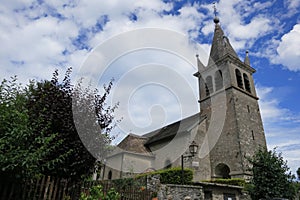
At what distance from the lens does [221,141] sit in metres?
21.0

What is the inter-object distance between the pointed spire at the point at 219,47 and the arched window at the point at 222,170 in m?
11.7

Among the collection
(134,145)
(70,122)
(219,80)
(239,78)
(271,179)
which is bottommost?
(271,179)

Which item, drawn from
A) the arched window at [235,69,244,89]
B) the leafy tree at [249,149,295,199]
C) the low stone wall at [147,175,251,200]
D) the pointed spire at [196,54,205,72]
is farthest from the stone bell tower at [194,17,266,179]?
the leafy tree at [249,149,295,199]

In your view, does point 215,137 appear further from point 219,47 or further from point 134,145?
point 219,47

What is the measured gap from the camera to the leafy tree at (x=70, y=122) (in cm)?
662

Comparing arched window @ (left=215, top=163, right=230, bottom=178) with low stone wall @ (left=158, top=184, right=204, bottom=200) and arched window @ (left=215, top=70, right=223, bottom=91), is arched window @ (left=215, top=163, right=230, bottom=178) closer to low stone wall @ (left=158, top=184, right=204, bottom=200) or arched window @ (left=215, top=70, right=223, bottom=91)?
arched window @ (left=215, top=70, right=223, bottom=91)

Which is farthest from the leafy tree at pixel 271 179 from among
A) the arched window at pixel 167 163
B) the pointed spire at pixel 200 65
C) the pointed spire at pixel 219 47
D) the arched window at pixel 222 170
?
the pointed spire at pixel 200 65

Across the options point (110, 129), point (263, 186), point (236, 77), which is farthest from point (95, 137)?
point (236, 77)

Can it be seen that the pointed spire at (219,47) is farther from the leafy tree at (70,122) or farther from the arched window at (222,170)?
the leafy tree at (70,122)

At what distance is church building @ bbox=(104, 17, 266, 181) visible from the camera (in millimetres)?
19641

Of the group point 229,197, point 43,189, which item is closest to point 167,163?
point 229,197

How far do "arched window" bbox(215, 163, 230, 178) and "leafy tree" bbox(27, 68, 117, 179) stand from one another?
51.2ft

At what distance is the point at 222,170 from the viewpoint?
20953 mm

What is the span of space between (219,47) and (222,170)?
1400 cm
